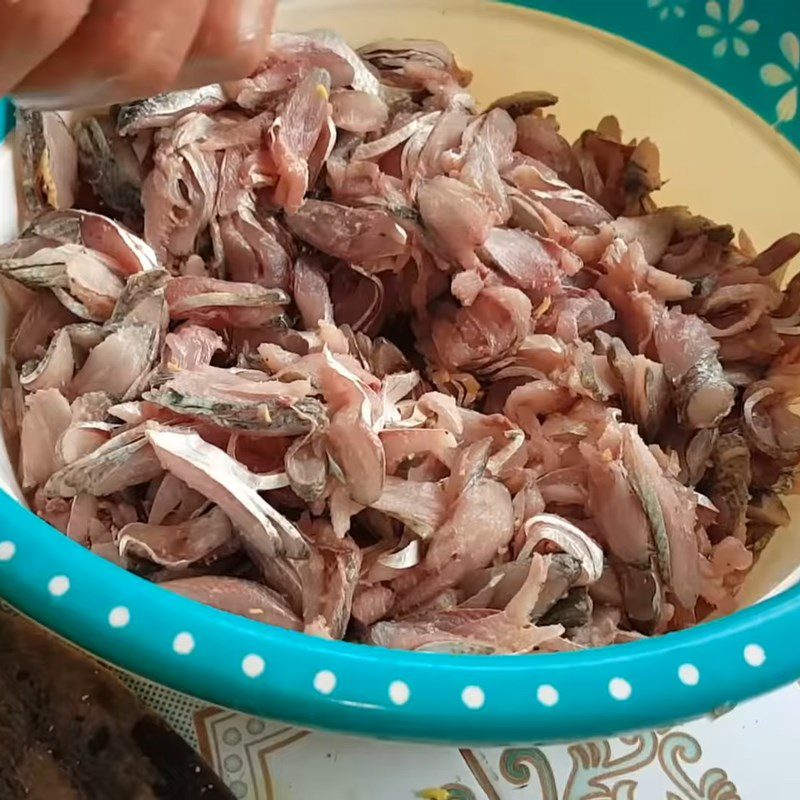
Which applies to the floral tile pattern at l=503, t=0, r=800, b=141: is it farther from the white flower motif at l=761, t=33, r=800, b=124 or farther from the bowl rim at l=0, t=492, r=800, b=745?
the bowl rim at l=0, t=492, r=800, b=745

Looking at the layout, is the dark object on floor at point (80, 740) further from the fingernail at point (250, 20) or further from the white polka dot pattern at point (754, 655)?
the fingernail at point (250, 20)

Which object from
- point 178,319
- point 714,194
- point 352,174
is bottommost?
point 178,319

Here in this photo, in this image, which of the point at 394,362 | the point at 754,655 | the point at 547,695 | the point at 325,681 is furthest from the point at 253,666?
the point at 394,362

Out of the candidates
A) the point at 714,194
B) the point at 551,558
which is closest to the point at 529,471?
the point at 551,558

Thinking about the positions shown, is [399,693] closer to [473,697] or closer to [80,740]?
[473,697]

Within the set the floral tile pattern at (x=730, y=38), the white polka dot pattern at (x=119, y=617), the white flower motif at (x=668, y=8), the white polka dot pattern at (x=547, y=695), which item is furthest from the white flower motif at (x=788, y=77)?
the white polka dot pattern at (x=119, y=617)

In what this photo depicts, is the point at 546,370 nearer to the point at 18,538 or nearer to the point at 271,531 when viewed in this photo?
the point at 271,531
